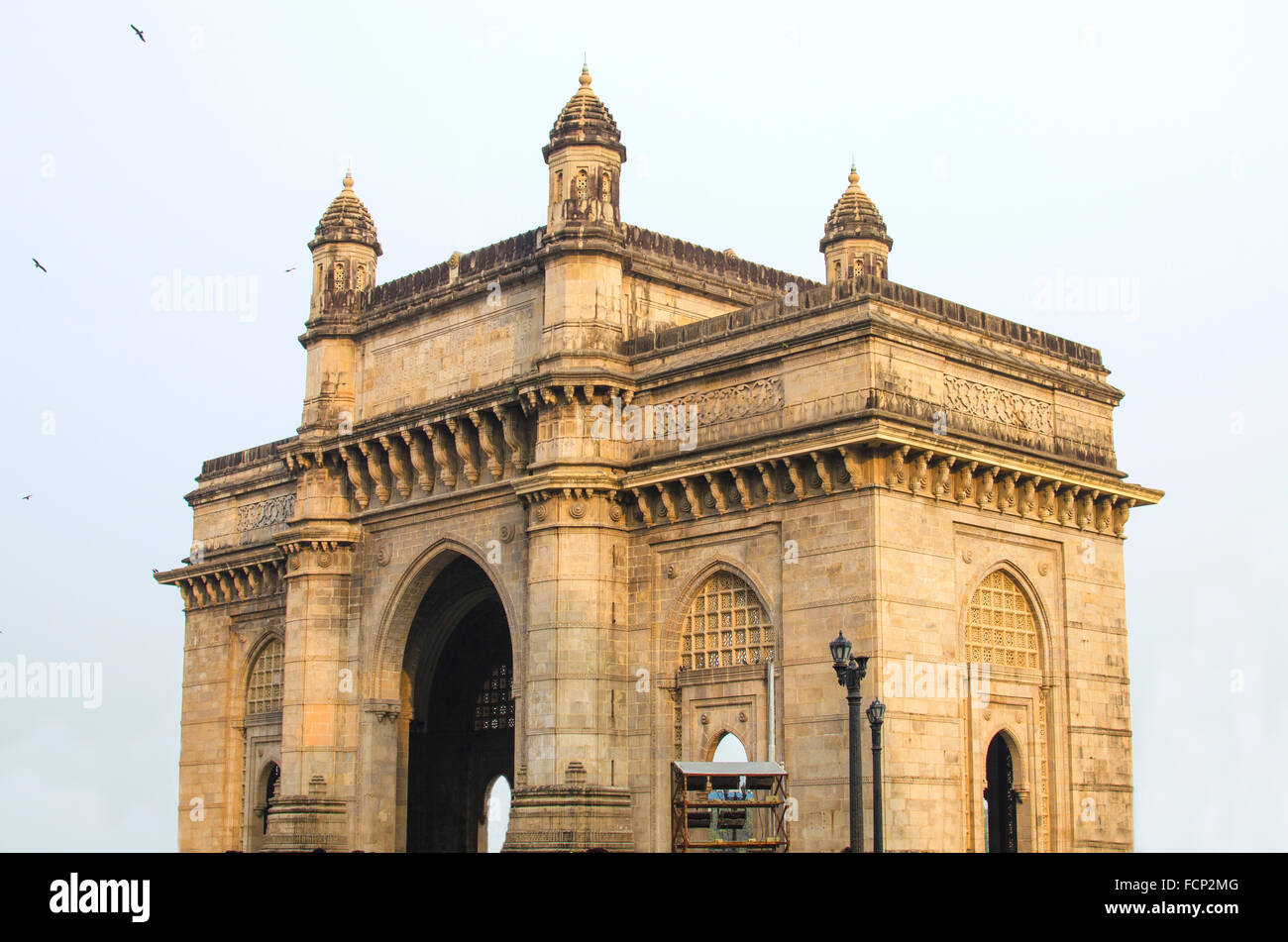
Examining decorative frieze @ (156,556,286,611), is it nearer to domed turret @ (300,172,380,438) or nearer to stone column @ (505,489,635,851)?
domed turret @ (300,172,380,438)

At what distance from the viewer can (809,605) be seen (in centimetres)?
2731

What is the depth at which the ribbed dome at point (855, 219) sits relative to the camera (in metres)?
30.0

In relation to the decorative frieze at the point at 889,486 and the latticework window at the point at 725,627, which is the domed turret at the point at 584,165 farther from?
the latticework window at the point at 725,627

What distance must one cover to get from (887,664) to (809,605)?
5.95ft

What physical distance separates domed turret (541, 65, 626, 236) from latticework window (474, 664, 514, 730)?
37.2ft

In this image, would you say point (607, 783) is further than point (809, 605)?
Yes

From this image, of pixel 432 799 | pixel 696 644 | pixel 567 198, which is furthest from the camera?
pixel 432 799

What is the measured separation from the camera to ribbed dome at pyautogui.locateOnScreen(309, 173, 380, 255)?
123 feet

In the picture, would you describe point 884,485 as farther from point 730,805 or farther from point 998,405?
point 730,805

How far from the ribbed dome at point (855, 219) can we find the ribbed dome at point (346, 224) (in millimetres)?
11869

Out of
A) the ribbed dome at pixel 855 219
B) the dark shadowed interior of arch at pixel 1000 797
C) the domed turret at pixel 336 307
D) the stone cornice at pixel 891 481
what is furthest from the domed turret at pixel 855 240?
the domed turret at pixel 336 307
